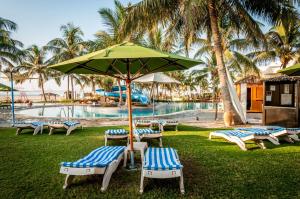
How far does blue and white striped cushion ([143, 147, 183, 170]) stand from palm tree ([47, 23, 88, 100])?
21.9 metres

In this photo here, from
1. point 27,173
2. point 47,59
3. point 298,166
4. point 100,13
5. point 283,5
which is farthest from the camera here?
point 47,59

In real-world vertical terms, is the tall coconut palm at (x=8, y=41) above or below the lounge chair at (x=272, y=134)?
above

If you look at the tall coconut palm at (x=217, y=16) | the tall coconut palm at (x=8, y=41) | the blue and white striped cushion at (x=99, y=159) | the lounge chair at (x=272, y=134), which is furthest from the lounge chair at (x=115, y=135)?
the tall coconut palm at (x=8, y=41)

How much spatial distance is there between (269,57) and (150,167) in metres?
20.5

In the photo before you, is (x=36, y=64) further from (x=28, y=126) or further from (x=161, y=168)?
(x=161, y=168)

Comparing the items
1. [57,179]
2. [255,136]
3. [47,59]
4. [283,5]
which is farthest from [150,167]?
[47,59]

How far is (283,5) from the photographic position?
29.2ft

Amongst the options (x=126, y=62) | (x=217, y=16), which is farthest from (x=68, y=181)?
(x=217, y=16)

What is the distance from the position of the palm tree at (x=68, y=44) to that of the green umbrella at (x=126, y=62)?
2057 centimetres

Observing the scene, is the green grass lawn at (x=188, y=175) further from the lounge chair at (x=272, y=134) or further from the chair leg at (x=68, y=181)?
the lounge chair at (x=272, y=134)

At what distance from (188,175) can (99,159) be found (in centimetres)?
165

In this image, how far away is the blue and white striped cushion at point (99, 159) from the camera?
331cm

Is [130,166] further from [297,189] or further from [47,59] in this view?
[47,59]

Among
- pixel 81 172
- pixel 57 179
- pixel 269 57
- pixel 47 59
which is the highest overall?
pixel 47 59
